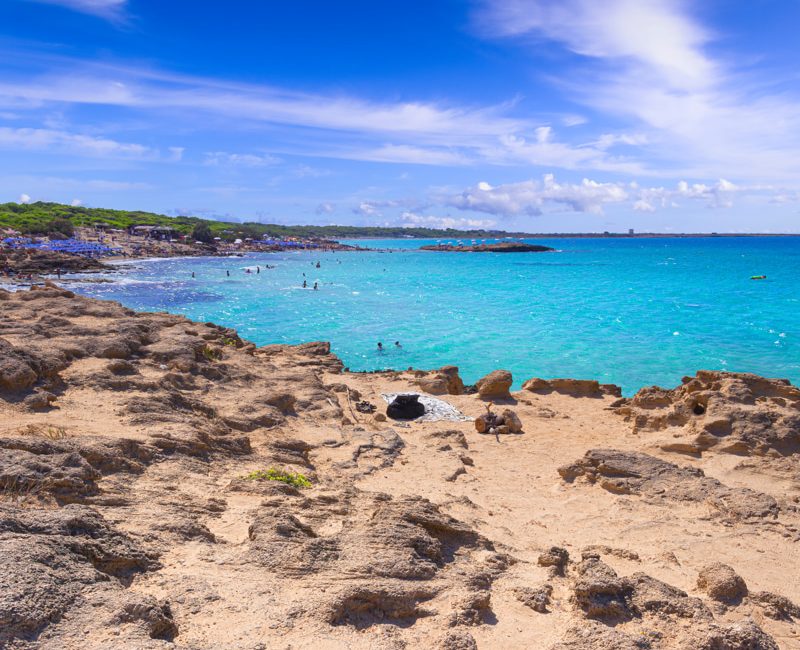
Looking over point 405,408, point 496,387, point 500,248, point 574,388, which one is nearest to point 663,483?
point 405,408

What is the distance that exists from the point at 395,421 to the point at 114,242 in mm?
95441

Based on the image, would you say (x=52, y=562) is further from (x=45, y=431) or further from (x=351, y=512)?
(x=45, y=431)

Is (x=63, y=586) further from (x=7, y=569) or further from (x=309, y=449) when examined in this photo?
(x=309, y=449)

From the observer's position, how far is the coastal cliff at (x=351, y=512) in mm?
4578

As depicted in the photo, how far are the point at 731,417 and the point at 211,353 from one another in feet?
40.0

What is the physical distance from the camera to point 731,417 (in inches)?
471

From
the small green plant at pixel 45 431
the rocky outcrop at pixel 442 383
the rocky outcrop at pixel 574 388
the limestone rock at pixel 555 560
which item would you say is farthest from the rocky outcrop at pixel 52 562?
the rocky outcrop at pixel 574 388

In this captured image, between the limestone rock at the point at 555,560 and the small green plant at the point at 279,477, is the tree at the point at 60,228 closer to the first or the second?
the small green plant at the point at 279,477

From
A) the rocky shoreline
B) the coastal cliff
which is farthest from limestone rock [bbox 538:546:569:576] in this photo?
the rocky shoreline

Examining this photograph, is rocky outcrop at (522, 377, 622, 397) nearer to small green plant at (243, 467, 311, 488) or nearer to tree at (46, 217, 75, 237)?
small green plant at (243, 467, 311, 488)

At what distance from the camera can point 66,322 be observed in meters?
13.9

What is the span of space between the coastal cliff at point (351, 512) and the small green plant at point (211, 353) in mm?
A: 103

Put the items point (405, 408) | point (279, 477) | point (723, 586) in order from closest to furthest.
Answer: point (723, 586)
point (279, 477)
point (405, 408)

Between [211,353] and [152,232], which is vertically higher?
[152,232]
